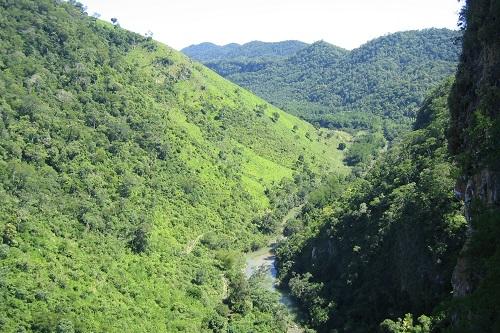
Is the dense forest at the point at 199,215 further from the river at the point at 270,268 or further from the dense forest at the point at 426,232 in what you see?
the river at the point at 270,268

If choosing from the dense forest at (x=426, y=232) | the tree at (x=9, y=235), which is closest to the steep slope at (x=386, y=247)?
the dense forest at (x=426, y=232)

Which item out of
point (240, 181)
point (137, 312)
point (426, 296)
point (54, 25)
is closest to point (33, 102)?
point (54, 25)

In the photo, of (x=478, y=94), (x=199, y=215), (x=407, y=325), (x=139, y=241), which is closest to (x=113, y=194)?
(x=139, y=241)

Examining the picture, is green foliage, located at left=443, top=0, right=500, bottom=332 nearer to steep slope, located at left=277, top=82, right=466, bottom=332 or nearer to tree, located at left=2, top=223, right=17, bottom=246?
steep slope, located at left=277, top=82, right=466, bottom=332

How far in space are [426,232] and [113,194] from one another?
7061 centimetres

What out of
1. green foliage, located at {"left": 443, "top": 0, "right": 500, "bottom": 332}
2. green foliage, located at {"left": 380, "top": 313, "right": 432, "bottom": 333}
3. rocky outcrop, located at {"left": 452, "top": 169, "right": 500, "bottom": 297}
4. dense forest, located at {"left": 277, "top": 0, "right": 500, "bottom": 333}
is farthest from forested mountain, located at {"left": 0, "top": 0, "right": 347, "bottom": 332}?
green foliage, located at {"left": 443, "top": 0, "right": 500, "bottom": 332}

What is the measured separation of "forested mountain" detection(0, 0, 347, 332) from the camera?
84.4 metres

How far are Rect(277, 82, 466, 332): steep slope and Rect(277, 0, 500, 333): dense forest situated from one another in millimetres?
222

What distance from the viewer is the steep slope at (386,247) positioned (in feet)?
242

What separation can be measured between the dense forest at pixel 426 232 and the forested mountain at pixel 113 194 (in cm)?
1514

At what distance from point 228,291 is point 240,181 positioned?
58.2 meters

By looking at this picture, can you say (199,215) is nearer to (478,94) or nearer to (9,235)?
(9,235)

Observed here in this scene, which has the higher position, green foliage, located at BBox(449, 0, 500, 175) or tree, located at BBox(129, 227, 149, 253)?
green foliage, located at BBox(449, 0, 500, 175)

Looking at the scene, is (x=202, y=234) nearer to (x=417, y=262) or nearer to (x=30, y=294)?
(x=30, y=294)
